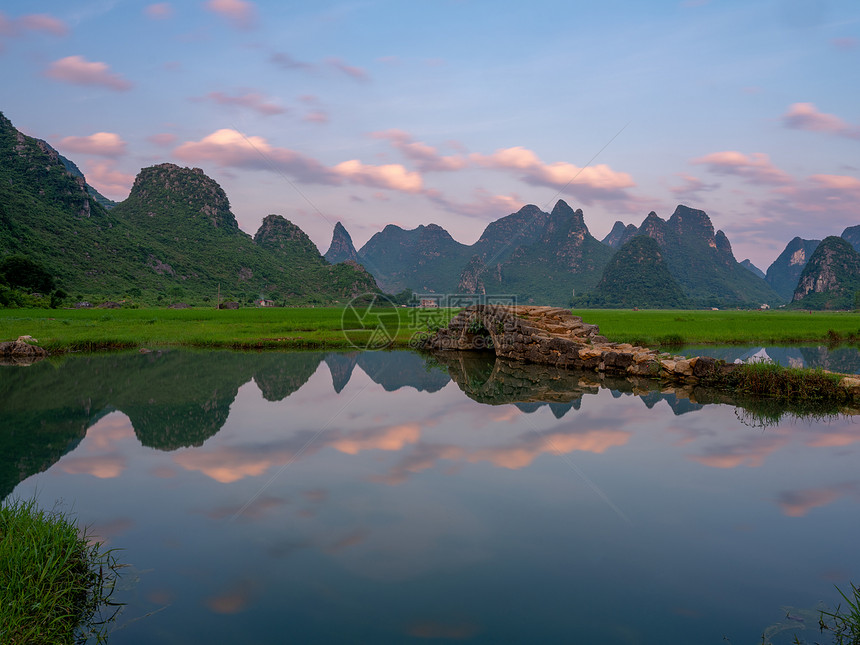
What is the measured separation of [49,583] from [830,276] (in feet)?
542

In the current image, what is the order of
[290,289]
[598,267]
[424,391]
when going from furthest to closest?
[598,267], [290,289], [424,391]

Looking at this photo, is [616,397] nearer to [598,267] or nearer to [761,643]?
[761,643]

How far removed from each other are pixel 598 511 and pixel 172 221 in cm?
12982

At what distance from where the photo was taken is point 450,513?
587cm

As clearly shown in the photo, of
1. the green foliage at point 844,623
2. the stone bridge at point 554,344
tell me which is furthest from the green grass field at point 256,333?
the green foliage at point 844,623

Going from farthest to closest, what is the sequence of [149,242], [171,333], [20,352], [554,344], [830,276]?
[830,276] → [149,242] → [171,333] → [554,344] → [20,352]

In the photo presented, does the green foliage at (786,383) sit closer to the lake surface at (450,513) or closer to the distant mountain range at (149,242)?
the lake surface at (450,513)

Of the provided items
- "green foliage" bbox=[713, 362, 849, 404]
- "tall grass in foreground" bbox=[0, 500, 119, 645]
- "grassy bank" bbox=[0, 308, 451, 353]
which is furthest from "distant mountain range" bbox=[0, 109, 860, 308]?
"green foliage" bbox=[713, 362, 849, 404]

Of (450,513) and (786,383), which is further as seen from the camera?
(786,383)

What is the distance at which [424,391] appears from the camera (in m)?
14.4

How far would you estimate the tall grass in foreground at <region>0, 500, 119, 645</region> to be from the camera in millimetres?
3584

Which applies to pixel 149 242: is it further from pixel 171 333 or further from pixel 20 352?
pixel 20 352

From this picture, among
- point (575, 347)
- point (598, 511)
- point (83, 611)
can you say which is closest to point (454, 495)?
point (598, 511)

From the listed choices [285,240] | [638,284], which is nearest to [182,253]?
[285,240]
